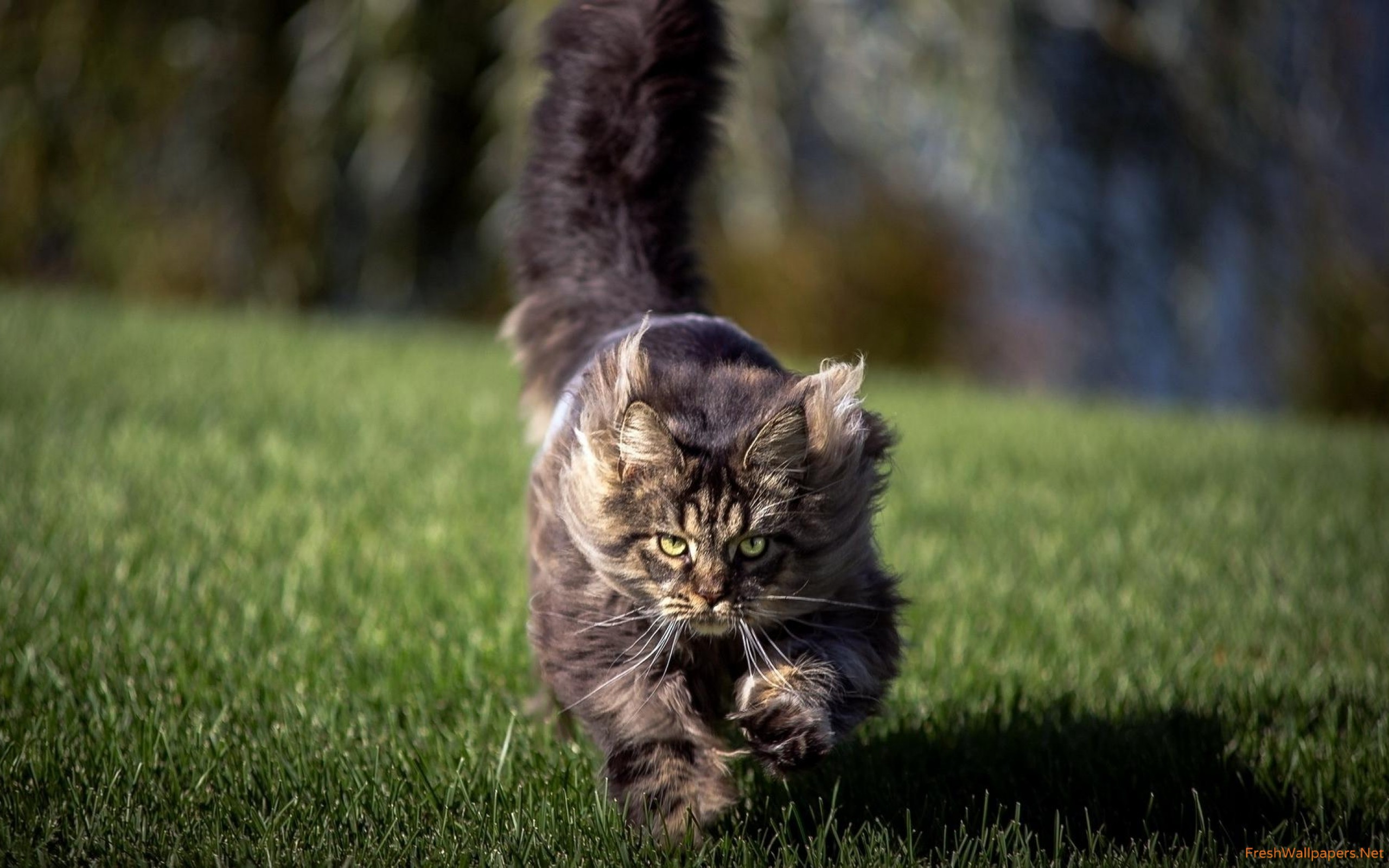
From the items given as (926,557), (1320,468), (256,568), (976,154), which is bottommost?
(256,568)

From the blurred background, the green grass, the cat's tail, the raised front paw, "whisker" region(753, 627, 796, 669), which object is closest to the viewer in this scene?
the raised front paw

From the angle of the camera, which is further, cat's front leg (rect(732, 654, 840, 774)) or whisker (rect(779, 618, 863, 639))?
whisker (rect(779, 618, 863, 639))

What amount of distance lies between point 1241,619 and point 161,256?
10786mm

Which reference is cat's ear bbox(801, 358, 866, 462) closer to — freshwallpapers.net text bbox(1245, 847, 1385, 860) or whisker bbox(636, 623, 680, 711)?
whisker bbox(636, 623, 680, 711)

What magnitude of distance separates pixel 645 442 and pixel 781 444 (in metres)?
0.23

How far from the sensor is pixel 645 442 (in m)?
2.11

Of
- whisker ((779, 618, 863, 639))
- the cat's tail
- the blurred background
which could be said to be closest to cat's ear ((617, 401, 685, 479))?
whisker ((779, 618, 863, 639))

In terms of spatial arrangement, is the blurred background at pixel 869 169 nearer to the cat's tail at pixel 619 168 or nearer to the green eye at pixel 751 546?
the cat's tail at pixel 619 168

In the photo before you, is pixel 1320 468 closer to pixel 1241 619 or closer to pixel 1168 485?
pixel 1168 485

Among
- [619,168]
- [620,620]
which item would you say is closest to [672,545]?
[620,620]

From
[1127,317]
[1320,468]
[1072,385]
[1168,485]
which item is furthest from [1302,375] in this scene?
[1168,485]

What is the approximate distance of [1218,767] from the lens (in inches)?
103

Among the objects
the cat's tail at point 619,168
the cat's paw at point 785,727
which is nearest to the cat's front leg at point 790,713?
the cat's paw at point 785,727

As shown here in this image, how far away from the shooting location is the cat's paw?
6.73ft
